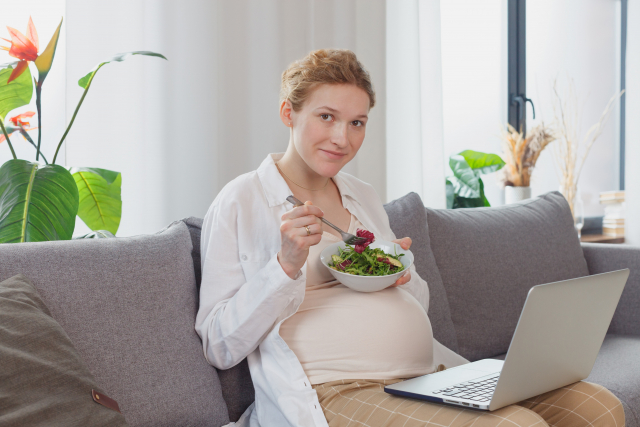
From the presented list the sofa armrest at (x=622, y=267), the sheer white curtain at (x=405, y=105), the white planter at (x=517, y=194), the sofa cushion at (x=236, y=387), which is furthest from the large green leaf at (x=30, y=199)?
the white planter at (x=517, y=194)

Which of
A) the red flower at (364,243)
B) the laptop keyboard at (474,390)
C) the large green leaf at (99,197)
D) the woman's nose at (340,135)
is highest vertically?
the woman's nose at (340,135)

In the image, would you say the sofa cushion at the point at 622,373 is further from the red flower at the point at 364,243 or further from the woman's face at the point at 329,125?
the woman's face at the point at 329,125

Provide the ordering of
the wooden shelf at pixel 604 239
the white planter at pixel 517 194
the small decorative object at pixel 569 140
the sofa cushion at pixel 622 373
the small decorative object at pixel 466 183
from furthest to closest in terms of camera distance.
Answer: the wooden shelf at pixel 604 239 < the small decorative object at pixel 569 140 < the white planter at pixel 517 194 < the small decorative object at pixel 466 183 < the sofa cushion at pixel 622 373

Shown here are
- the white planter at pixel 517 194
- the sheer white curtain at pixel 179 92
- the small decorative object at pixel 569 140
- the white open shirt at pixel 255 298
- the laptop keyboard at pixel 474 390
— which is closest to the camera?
the laptop keyboard at pixel 474 390

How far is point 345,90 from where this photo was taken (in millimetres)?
1326

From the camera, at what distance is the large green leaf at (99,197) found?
1534 mm

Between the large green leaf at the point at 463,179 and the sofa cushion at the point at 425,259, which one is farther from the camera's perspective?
the large green leaf at the point at 463,179

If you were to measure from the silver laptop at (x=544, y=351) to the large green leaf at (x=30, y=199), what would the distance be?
0.89 metres

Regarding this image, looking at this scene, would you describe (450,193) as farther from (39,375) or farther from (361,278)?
(39,375)

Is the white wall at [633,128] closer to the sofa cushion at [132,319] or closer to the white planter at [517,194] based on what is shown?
the white planter at [517,194]

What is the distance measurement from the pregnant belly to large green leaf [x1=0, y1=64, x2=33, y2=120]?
876mm

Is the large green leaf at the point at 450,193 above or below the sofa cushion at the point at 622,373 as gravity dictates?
above

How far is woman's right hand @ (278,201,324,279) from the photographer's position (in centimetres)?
110

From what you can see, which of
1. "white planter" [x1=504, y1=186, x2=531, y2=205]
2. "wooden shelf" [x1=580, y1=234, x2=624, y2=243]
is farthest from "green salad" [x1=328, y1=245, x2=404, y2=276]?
"wooden shelf" [x1=580, y1=234, x2=624, y2=243]
